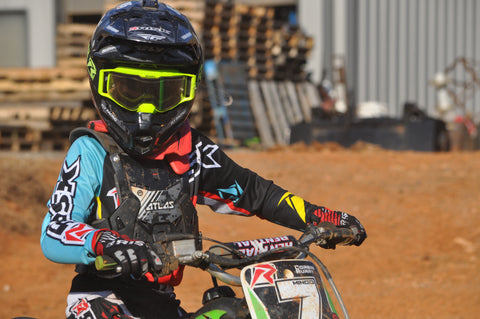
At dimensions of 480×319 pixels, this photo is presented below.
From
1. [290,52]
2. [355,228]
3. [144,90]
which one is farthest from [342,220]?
[290,52]

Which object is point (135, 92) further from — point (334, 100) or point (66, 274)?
point (334, 100)

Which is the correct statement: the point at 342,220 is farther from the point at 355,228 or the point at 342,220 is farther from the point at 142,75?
the point at 142,75

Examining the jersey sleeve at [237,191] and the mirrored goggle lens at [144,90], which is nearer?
the mirrored goggle lens at [144,90]

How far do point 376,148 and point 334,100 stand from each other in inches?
168

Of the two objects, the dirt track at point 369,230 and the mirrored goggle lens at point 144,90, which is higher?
the mirrored goggle lens at point 144,90

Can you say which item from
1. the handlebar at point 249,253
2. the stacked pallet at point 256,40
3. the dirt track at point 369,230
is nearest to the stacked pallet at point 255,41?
the stacked pallet at point 256,40

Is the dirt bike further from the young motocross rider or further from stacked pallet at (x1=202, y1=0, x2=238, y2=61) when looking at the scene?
stacked pallet at (x1=202, y1=0, x2=238, y2=61)

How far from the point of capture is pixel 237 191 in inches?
131

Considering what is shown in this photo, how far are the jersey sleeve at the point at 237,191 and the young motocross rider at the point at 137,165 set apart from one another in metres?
0.01

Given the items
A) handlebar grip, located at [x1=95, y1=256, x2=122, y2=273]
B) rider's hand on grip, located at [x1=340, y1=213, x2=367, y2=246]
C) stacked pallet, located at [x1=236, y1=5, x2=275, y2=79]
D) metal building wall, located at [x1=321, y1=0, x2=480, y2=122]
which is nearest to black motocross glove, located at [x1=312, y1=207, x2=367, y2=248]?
rider's hand on grip, located at [x1=340, y1=213, x2=367, y2=246]

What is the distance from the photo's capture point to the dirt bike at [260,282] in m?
2.26

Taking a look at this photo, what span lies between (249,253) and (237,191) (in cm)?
69

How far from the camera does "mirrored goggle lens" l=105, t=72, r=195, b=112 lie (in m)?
2.96

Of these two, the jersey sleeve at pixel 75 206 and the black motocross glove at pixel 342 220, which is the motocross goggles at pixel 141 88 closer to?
the jersey sleeve at pixel 75 206
